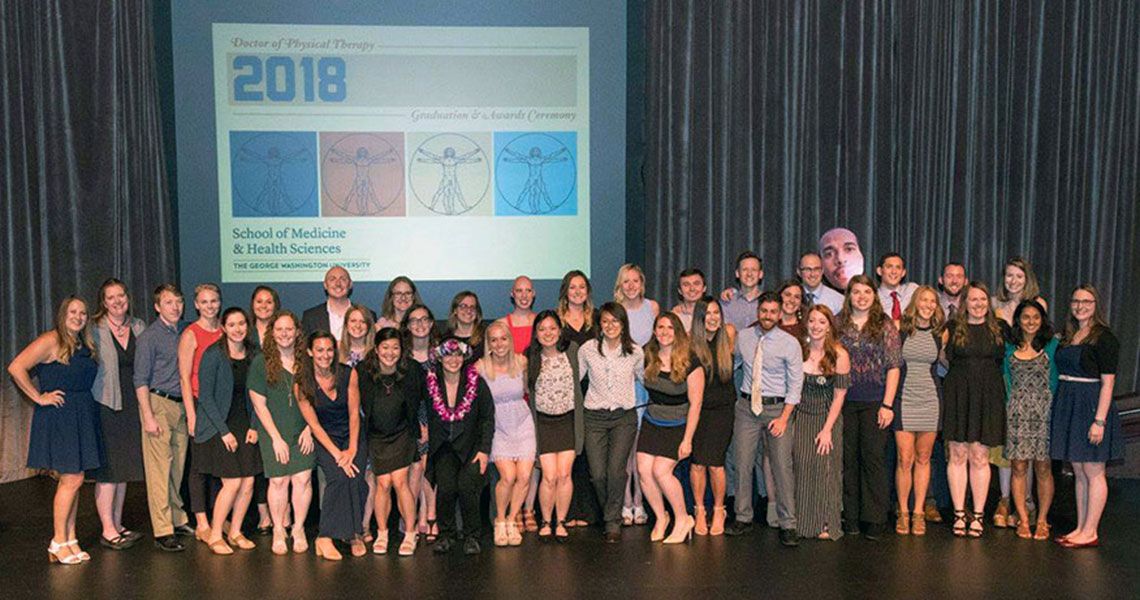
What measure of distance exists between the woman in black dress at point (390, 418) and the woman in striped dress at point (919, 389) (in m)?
2.52

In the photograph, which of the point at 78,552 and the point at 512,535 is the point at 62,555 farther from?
the point at 512,535

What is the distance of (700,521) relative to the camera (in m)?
5.45

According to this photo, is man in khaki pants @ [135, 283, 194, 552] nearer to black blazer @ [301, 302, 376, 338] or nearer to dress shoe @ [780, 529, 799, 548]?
black blazer @ [301, 302, 376, 338]

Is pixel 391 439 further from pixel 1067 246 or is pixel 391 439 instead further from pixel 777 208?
pixel 1067 246

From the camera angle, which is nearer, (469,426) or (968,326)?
(469,426)

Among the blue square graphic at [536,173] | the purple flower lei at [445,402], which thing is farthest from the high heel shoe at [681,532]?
the blue square graphic at [536,173]

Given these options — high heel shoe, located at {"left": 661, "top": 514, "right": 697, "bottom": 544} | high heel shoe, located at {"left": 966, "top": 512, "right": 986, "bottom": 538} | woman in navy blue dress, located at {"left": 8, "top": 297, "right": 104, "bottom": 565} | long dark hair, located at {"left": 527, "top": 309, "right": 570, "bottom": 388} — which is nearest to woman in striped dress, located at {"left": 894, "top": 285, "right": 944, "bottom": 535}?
high heel shoe, located at {"left": 966, "top": 512, "right": 986, "bottom": 538}

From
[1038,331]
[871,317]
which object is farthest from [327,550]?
[1038,331]

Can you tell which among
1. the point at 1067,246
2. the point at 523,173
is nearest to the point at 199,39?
the point at 523,173

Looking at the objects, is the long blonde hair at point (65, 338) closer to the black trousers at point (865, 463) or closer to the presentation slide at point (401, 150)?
the presentation slide at point (401, 150)

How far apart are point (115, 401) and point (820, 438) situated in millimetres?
3600

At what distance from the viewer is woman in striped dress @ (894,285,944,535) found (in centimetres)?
537

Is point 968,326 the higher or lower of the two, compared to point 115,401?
higher

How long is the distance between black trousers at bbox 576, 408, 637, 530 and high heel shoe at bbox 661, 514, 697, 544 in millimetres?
295
